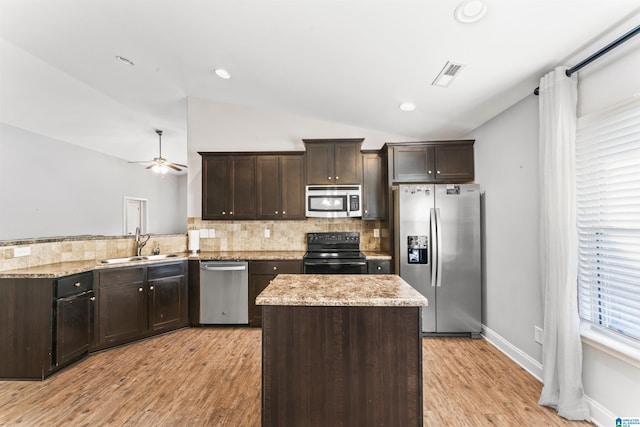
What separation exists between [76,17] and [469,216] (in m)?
4.41

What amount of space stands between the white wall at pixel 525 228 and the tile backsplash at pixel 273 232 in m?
1.56

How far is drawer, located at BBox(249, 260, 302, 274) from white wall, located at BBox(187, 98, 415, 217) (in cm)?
178

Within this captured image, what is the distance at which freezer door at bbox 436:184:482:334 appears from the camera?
315cm

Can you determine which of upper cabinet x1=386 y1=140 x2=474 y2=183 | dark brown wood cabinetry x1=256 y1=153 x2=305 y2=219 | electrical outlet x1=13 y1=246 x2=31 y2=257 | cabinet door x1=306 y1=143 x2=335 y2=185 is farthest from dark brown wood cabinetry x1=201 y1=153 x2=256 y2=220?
upper cabinet x1=386 y1=140 x2=474 y2=183

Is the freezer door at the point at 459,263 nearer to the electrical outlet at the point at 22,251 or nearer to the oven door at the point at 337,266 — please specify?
the oven door at the point at 337,266

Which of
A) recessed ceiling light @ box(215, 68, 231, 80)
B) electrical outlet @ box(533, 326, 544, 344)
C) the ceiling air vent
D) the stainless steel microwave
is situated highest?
recessed ceiling light @ box(215, 68, 231, 80)

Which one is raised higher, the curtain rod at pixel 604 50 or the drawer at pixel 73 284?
the curtain rod at pixel 604 50

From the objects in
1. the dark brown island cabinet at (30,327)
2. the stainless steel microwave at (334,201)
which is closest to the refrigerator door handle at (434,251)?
the stainless steel microwave at (334,201)

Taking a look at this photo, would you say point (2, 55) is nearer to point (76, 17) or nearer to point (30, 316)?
point (76, 17)

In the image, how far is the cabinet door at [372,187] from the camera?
374 centimetres

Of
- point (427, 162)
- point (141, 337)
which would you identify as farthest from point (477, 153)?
point (141, 337)

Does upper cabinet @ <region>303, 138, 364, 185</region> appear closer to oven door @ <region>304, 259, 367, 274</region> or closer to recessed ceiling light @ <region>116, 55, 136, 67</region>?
oven door @ <region>304, 259, 367, 274</region>

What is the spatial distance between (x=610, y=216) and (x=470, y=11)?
5.39 ft

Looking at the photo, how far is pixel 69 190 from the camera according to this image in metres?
4.41
